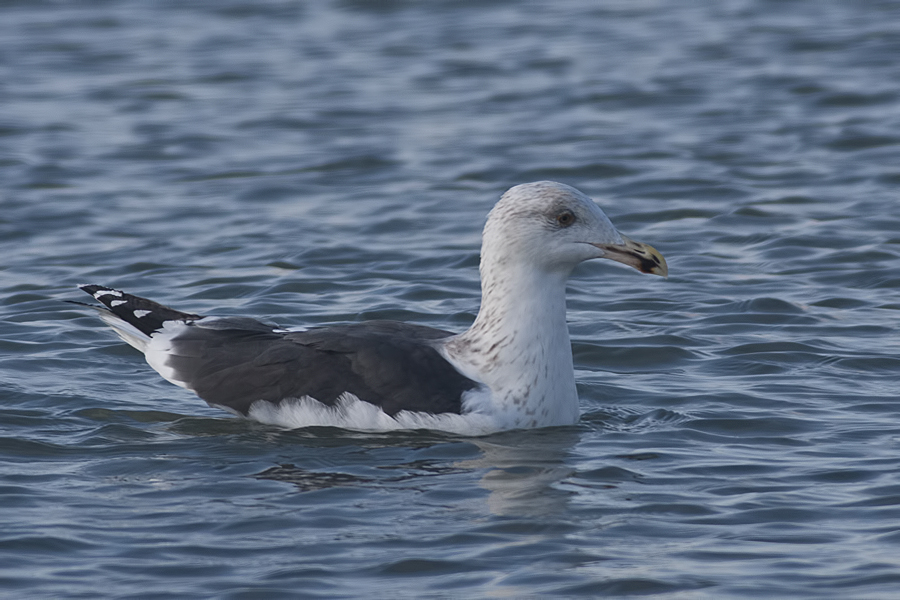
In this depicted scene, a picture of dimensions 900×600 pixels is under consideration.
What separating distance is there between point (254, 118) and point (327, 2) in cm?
700

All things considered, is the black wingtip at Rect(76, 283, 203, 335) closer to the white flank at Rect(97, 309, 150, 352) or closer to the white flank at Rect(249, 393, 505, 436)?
the white flank at Rect(97, 309, 150, 352)

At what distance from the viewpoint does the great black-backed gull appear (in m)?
8.59

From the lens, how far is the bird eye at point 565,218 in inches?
340

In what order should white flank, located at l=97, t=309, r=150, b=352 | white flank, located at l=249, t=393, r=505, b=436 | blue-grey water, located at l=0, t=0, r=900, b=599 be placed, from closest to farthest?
blue-grey water, located at l=0, t=0, r=900, b=599 → white flank, located at l=249, t=393, r=505, b=436 → white flank, located at l=97, t=309, r=150, b=352

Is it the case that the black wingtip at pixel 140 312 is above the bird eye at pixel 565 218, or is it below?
below

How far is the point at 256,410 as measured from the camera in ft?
29.2

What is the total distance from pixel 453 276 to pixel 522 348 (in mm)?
3813

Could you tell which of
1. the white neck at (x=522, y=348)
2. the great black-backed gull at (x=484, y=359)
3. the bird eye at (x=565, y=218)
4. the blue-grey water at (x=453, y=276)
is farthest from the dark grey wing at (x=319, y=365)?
the bird eye at (x=565, y=218)

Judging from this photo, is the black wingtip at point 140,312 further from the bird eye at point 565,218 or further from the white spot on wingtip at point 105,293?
the bird eye at point 565,218

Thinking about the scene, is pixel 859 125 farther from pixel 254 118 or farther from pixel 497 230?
pixel 497 230

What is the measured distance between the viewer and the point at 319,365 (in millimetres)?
8727

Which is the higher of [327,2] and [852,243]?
[327,2]

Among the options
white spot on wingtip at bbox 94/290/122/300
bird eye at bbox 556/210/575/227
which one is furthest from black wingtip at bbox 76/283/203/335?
bird eye at bbox 556/210/575/227

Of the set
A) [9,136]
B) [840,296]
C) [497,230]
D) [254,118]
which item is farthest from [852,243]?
[9,136]
